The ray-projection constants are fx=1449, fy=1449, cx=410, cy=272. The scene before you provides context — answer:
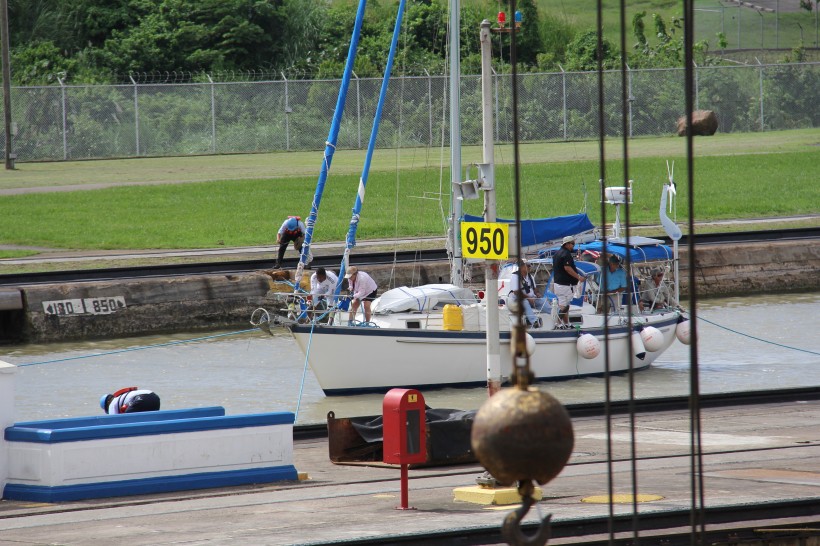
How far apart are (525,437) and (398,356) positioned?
18.3 m

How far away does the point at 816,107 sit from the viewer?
5956cm

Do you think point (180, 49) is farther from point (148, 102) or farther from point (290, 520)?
point (290, 520)

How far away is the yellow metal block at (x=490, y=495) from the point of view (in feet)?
41.9

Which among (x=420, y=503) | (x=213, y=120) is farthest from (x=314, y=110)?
(x=420, y=503)

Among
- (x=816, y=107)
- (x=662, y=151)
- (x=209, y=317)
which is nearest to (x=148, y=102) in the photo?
(x=662, y=151)

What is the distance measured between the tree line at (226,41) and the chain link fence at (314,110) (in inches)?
125

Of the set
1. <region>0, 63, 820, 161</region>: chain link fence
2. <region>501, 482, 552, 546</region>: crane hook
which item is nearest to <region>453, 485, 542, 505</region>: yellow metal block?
<region>501, 482, 552, 546</region>: crane hook

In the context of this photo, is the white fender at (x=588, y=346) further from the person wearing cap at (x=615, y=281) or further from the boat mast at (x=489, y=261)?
the boat mast at (x=489, y=261)

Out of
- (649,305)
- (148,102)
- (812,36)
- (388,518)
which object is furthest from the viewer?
(812,36)

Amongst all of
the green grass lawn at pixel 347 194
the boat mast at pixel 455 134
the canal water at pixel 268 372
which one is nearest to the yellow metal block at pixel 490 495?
the canal water at pixel 268 372

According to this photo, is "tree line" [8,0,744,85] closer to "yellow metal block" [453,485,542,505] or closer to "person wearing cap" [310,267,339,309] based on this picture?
"person wearing cap" [310,267,339,309]

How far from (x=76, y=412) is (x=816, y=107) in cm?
4465

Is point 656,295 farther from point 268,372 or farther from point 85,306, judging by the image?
point 85,306

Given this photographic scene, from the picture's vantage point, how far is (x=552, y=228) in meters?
25.9
